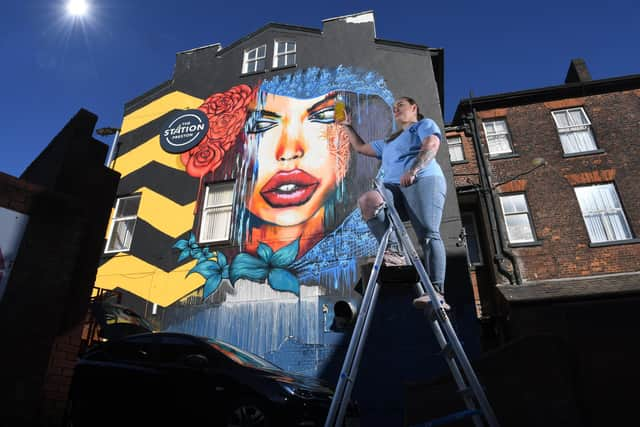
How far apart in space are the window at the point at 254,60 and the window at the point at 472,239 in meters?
9.14

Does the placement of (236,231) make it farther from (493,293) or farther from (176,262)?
(493,293)

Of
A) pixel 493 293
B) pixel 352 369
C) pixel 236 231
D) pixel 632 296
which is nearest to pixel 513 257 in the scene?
pixel 493 293

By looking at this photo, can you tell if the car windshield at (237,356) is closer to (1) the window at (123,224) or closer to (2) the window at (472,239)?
(1) the window at (123,224)

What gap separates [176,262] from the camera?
465 inches

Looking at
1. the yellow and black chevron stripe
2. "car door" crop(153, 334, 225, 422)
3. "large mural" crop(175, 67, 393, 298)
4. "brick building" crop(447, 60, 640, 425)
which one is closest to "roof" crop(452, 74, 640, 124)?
"brick building" crop(447, 60, 640, 425)

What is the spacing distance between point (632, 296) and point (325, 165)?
8.55 metres

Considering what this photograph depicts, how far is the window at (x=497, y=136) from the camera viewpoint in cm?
1533

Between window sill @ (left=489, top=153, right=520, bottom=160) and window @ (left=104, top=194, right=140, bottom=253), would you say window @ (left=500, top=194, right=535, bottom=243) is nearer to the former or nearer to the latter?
window sill @ (left=489, top=153, right=520, bottom=160)

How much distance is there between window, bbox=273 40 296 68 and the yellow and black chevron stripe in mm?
3095

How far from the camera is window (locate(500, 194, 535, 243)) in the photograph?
1368 centimetres

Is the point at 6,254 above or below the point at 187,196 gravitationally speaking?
below

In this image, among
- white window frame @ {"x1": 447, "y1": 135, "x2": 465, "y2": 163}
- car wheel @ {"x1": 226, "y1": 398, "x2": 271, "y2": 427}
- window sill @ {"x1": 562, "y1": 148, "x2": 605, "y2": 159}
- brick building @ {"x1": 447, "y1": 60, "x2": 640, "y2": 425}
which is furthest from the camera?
white window frame @ {"x1": 447, "y1": 135, "x2": 465, "y2": 163}

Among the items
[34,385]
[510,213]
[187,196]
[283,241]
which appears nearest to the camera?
[34,385]

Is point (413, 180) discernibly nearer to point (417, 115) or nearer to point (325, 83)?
point (417, 115)
